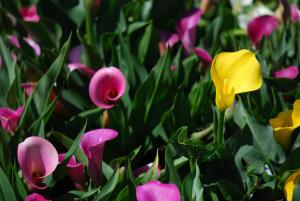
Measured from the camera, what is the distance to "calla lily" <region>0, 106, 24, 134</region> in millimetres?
1196

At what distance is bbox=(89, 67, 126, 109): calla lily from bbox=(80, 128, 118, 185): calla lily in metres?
0.11

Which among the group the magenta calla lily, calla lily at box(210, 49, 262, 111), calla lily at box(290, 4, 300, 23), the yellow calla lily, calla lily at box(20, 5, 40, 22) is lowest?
calla lily at box(290, 4, 300, 23)

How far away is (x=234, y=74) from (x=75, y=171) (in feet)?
1.04

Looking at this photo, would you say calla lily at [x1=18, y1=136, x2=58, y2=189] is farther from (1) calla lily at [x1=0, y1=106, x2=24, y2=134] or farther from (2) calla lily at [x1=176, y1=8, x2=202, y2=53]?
(2) calla lily at [x1=176, y1=8, x2=202, y2=53]

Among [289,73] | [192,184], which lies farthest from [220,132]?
[289,73]

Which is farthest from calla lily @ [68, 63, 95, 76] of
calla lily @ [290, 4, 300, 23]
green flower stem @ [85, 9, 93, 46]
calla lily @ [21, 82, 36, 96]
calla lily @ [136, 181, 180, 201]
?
calla lily @ [290, 4, 300, 23]

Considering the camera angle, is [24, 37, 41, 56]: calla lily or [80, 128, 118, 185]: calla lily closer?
[80, 128, 118, 185]: calla lily

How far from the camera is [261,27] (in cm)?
168

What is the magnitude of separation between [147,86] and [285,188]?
0.35m

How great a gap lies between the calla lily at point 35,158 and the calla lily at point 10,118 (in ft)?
0.55

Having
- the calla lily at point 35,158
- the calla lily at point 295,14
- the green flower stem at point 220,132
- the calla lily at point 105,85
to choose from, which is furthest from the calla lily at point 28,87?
the calla lily at point 295,14

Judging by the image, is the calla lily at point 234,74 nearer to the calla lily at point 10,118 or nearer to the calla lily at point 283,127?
the calla lily at point 283,127

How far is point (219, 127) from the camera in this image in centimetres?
110

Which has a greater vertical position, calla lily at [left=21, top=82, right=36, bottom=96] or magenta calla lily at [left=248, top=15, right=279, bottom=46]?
calla lily at [left=21, top=82, right=36, bottom=96]
